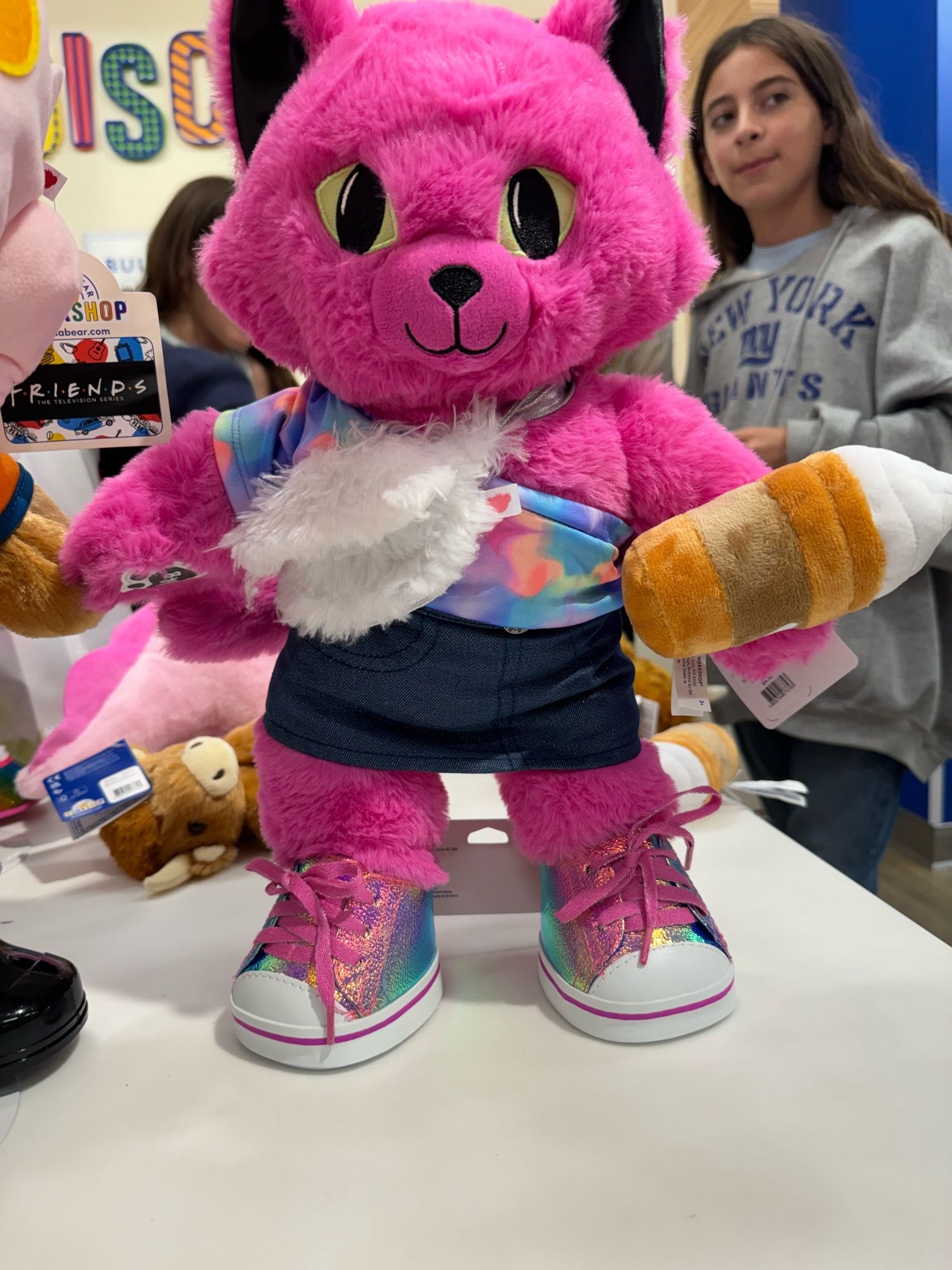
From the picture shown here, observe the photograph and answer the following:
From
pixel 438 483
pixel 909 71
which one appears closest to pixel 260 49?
pixel 438 483

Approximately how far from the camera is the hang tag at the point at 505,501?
445 millimetres

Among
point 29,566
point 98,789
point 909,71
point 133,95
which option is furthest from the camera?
point 133,95

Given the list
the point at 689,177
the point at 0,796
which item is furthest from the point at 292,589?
the point at 689,177

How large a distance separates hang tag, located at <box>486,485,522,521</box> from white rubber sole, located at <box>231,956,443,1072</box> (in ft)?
0.80

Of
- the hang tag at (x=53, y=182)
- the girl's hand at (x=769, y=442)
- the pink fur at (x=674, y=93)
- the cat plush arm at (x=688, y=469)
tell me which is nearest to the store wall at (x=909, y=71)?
the girl's hand at (x=769, y=442)

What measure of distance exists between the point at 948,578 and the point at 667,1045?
62 cm

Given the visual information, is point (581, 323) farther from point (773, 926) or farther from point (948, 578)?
point (948, 578)

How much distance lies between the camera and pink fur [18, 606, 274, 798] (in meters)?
0.71

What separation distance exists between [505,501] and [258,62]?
0.83 ft

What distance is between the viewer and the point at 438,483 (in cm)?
43

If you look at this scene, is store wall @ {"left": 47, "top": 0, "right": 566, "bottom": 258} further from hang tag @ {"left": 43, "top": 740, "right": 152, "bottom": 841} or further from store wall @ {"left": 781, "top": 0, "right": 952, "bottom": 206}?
hang tag @ {"left": 43, "top": 740, "right": 152, "bottom": 841}

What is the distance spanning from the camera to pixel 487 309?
1.33ft

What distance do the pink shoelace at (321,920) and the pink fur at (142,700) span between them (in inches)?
10.4

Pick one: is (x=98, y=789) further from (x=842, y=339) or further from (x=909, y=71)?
(x=909, y=71)
